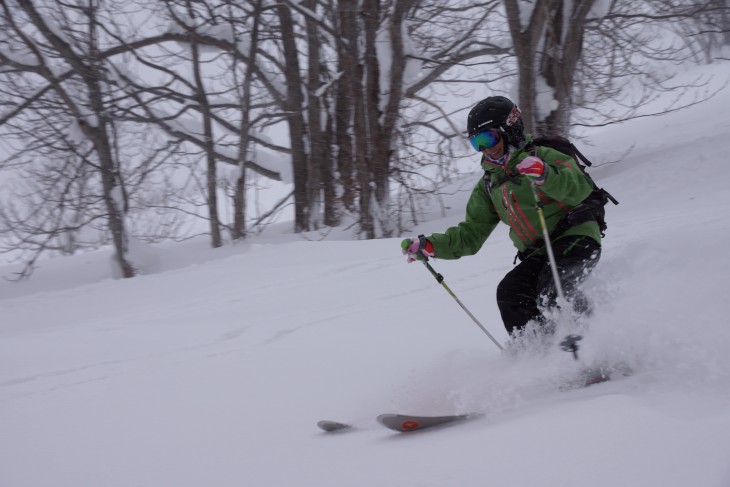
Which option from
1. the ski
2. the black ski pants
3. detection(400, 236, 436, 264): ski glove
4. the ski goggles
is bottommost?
the ski

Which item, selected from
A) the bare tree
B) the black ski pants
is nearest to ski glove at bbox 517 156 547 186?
the black ski pants

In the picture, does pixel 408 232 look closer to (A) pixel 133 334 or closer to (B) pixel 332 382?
(A) pixel 133 334

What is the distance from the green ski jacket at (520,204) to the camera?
312 cm

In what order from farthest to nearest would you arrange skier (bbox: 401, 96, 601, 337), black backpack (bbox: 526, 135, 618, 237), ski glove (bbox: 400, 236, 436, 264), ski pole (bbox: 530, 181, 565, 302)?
1. ski glove (bbox: 400, 236, 436, 264)
2. black backpack (bbox: 526, 135, 618, 237)
3. skier (bbox: 401, 96, 601, 337)
4. ski pole (bbox: 530, 181, 565, 302)

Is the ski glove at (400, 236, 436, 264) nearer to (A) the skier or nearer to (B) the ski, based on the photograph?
(A) the skier

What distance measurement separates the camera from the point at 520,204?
133 inches

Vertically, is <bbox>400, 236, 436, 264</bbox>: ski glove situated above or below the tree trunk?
below

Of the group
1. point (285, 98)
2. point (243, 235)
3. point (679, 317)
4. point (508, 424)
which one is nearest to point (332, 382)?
point (508, 424)

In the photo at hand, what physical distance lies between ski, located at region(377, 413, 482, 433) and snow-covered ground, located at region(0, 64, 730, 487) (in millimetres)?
55

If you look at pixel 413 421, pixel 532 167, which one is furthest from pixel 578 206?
pixel 413 421

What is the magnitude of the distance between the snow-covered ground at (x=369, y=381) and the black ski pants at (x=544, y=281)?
19cm

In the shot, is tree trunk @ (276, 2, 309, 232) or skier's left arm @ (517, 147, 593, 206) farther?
tree trunk @ (276, 2, 309, 232)

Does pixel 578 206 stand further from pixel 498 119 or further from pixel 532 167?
pixel 498 119

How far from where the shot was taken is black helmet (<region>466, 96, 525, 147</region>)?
3.33 metres
